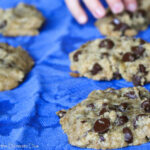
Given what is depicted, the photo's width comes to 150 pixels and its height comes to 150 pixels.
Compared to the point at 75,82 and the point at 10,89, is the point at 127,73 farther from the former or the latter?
the point at 10,89

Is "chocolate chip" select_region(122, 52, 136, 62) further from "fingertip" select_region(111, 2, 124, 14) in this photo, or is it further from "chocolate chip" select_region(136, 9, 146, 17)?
"chocolate chip" select_region(136, 9, 146, 17)

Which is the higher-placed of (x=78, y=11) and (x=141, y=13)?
(x=78, y=11)

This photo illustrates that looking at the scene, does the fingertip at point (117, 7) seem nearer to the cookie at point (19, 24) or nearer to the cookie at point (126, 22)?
the cookie at point (126, 22)

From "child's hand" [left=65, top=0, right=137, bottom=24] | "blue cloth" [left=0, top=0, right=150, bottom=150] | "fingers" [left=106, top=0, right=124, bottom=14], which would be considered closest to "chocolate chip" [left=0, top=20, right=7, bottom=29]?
"blue cloth" [left=0, top=0, right=150, bottom=150]

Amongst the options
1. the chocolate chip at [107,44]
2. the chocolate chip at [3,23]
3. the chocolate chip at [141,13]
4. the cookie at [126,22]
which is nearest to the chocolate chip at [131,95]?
the chocolate chip at [107,44]

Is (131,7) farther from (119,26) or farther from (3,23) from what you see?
(3,23)

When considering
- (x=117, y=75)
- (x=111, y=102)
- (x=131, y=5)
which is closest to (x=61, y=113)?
(x=111, y=102)
